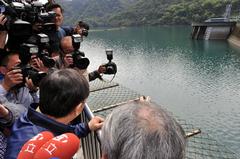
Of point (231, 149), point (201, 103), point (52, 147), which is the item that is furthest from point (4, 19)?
point (201, 103)

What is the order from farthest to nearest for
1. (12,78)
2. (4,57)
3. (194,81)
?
1. (194,81)
2. (4,57)
3. (12,78)

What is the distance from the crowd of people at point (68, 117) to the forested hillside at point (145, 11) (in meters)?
28.2

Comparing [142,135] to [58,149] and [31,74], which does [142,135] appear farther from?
[31,74]

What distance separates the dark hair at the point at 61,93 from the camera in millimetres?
1025

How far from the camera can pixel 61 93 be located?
1.03 m

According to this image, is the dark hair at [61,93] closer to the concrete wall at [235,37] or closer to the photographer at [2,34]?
the photographer at [2,34]

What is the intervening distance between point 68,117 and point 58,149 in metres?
0.35

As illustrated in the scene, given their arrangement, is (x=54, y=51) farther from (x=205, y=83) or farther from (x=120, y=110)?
(x=205, y=83)

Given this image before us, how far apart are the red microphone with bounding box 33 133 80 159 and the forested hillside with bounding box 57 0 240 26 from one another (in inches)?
1142

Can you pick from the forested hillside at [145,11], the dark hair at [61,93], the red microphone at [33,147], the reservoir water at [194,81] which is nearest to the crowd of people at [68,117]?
the dark hair at [61,93]

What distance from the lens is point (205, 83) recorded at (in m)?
11.3

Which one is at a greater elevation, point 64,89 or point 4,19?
point 4,19

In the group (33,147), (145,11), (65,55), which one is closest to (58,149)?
Answer: (33,147)

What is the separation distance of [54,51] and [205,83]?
9.79 m
